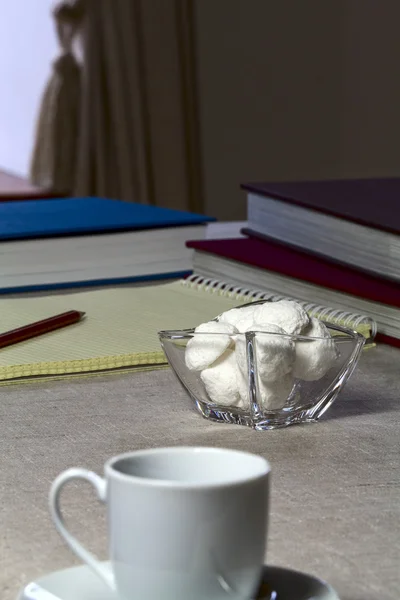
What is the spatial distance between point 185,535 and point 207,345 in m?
0.32

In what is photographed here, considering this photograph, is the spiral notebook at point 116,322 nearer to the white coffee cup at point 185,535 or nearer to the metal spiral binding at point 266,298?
the metal spiral binding at point 266,298

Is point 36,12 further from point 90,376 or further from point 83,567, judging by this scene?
point 83,567

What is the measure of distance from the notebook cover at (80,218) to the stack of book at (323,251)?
83mm

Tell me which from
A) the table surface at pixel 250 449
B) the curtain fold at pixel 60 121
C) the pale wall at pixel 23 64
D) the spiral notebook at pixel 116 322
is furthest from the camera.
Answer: the pale wall at pixel 23 64

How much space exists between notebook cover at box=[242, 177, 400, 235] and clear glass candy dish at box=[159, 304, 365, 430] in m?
0.31

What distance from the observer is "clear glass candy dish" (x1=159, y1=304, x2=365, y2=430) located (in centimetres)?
65

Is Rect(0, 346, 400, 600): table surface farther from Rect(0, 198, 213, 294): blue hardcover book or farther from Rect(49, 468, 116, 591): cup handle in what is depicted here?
Rect(0, 198, 213, 294): blue hardcover book

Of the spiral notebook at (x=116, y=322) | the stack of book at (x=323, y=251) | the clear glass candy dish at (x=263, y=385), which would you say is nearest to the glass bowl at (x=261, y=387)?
the clear glass candy dish at (x=263, y=385)

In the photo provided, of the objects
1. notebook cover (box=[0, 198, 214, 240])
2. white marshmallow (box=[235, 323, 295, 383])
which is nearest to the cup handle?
white marshmallow (box=[235, 323, 295, 383])

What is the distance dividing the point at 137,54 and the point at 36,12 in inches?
17.5

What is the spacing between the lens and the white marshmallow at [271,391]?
0.65 m

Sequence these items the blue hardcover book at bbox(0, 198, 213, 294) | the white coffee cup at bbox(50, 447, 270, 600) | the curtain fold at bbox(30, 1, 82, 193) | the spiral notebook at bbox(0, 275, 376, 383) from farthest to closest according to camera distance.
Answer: the curtain fold at bbox(30, 1, 82, 193) → the blue hardcover book at bbox(0, 198, 213, 294) → the spiral notebook at bbox(0, 275, 376, 383) → the white coffee cup at bbox(50, 447, 270, 600)

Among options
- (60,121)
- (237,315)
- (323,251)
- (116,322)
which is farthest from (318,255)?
(60,121)

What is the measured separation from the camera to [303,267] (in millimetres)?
1099
